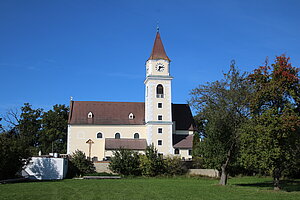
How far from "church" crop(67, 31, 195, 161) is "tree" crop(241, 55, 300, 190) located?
2853 centimetres

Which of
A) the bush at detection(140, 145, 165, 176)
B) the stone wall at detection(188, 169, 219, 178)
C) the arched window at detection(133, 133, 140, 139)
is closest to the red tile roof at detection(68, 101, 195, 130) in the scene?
the arched window at detection(133, 133, 140, 139)

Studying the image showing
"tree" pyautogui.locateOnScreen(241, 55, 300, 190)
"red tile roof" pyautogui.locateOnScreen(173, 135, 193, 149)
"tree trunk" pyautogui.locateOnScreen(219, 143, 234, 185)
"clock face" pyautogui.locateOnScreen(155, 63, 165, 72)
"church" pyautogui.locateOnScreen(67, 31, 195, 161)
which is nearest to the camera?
"tree" pyautogui.locateOnScreen(241, 55, 300, 190)

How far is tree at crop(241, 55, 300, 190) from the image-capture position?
2545cm

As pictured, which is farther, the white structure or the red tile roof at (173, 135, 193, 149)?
the red tile roof at (173, 135, 193, 149)

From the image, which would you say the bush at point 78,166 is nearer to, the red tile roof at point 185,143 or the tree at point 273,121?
the red tile roof at point 185,143

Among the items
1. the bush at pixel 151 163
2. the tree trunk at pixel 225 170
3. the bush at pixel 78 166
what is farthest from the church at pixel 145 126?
the tree trunk at pixel 225 170

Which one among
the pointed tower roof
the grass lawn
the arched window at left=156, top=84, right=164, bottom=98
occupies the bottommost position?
the grass lawn

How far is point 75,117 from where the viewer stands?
59438 mm

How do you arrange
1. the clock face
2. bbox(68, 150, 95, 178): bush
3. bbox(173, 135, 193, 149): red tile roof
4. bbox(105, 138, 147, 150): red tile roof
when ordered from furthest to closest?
the clock face, bbox(173, 135, 193, 149): red tile roof, bbox(105, 138, 147, 150): red tile roof, bbox(68, 150, 95, 178): bush

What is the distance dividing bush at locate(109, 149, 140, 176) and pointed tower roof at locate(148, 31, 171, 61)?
19211 mm

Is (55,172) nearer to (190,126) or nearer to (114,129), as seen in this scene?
(114,129)

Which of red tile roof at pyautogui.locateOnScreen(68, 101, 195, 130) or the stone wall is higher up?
red tile roof at pyautogui.locateOnScreen(68, 101, 195, 130)

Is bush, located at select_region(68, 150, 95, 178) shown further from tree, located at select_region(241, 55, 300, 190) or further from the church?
tree, located at select_region(241, 55, 300, 190)

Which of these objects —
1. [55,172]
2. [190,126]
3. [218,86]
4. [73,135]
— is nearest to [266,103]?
[218,86]
